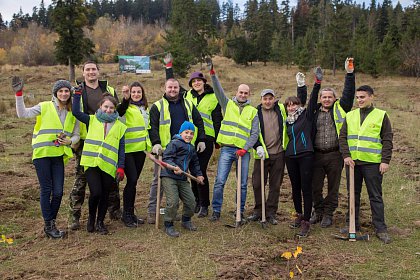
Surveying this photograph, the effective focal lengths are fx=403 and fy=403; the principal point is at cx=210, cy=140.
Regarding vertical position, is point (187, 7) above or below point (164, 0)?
below

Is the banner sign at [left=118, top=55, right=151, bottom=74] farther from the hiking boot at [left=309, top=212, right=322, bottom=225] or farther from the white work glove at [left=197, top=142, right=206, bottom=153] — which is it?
the hiking boot at [left=309, top=212, right=322, bottom=225]

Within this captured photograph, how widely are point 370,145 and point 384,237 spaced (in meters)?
1.36

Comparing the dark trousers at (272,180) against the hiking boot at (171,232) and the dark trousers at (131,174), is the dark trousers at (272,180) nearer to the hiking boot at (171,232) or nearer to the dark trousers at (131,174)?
the hiking boot at (171,232)

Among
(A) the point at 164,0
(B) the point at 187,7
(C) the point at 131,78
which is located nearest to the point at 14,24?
(A) the point at 164,0

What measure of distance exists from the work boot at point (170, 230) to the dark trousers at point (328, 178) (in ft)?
8.01

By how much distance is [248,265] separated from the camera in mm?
4957

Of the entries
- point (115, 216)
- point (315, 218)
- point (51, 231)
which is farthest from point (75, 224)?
point (315, 218)

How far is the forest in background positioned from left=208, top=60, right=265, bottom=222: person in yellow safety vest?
35.4 meters

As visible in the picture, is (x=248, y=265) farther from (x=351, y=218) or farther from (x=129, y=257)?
(x=351, y=218)

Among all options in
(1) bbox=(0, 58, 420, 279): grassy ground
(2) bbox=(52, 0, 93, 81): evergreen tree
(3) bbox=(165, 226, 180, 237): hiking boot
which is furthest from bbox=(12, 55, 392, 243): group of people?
(2) bbox=(52, 0, 93, 81): evergreen tree

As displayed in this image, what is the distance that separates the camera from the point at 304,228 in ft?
20.2

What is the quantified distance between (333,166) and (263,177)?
Result: 1.14 metres

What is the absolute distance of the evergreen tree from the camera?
3816cm

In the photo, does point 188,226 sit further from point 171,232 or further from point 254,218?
point 254,218
